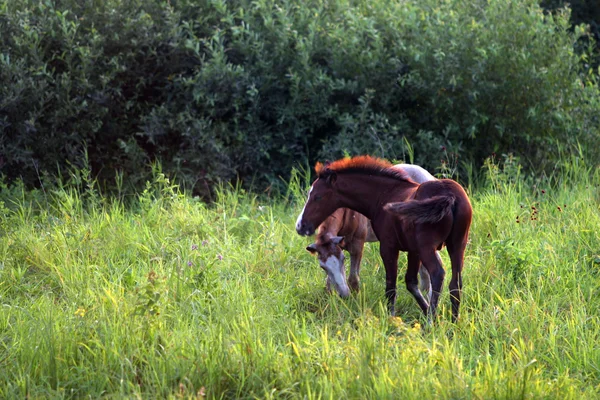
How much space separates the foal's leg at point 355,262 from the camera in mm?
6160

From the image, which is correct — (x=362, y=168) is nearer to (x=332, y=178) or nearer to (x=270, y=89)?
(x=332, y=178)

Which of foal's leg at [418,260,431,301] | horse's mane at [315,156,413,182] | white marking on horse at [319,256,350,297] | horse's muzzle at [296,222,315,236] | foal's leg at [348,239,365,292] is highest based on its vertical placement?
horse's mane at [315,156,413,182]

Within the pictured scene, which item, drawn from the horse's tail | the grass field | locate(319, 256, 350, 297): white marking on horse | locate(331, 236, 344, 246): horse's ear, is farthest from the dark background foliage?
the horse's tail

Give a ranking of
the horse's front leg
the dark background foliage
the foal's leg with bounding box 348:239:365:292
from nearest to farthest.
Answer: the horse's front leg
the foal's leg with bounding box 348:239:365:292
the dark background foliage

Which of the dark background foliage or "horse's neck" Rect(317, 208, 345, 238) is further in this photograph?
the dark background foliage

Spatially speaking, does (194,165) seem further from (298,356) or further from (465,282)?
(298,356)

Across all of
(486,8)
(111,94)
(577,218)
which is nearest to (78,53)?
(111,94)

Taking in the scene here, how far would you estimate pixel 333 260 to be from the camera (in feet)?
19.0

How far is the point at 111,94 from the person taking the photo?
8.99 meters

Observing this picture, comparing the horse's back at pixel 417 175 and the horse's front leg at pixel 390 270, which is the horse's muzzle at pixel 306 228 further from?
the horse's back at pixel 417 175

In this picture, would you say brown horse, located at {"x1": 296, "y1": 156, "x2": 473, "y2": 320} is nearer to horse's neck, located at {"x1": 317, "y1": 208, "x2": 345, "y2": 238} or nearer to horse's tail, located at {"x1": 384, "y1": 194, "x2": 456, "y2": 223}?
horse's tail, located at {"x1": 384, "y1": 194, "x2": 456, "y2": 223}

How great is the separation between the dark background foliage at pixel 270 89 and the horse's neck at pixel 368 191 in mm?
2683

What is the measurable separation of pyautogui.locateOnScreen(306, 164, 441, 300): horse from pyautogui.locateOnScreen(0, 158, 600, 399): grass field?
13 centimetres

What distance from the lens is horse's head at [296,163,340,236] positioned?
18.8 ft
